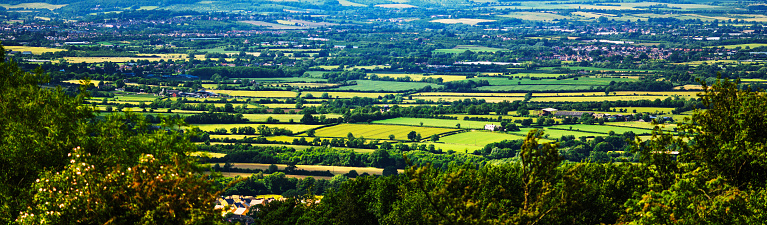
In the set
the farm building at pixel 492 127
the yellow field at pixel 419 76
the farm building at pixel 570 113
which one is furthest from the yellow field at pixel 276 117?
the yellow field at pixel 419 76

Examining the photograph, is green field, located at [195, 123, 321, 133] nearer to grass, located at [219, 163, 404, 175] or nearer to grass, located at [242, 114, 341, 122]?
grass, located at [242, 114, 341, 122]

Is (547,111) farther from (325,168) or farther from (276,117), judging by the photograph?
(325,168)

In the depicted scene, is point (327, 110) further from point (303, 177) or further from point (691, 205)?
point (691, 205)

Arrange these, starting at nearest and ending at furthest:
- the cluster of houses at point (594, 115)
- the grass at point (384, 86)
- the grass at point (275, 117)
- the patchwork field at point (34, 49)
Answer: the cluster of houses at point (594, 115) → the grass at point (275, 117) → the grass at point (384, 86) → the patchwork field at point (34, 49)

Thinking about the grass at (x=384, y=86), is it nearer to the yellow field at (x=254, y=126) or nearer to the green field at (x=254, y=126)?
the green field at (x=254, y=126)

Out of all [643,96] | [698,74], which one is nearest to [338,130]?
[643,96]

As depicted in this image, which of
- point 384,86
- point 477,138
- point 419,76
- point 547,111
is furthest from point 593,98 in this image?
point 419,76
